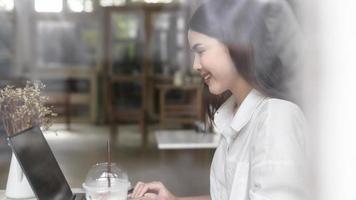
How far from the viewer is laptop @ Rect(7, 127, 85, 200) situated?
121 centimetres

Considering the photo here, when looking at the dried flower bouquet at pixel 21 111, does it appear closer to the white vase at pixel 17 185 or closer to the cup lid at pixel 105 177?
the white vase at pixel 17 185

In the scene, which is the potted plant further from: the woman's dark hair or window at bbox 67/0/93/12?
window at bbox 67/0/93/12

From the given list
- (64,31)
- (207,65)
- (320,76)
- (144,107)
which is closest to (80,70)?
(64,31)

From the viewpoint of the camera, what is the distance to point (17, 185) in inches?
54.7

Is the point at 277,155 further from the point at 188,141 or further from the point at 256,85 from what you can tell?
the point at 188,141

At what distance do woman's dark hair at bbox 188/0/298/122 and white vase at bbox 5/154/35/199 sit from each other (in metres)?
0.67

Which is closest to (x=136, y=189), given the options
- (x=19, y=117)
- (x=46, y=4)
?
(x=19, y=117)

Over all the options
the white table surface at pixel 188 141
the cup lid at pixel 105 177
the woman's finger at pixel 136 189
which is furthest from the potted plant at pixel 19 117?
the white table surface at pixel 188 141

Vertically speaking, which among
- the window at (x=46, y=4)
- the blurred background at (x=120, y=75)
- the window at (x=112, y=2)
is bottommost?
the blurred background at (x=120, y=75)

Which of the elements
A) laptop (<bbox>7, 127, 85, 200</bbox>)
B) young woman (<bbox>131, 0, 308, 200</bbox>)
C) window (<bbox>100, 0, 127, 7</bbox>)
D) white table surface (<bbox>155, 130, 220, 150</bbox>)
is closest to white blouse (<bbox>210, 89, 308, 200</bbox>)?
young woman (<bbox>131, 0, 308, 200</bbox>)

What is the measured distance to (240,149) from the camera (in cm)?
112

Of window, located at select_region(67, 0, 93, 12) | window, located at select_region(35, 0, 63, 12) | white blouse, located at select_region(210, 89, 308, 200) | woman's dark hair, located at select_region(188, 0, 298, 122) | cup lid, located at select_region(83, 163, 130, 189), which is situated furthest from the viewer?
window, located at select_region(67, 0, 93, 12)

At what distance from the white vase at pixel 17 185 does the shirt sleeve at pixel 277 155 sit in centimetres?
69

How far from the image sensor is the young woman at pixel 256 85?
0.91 m
